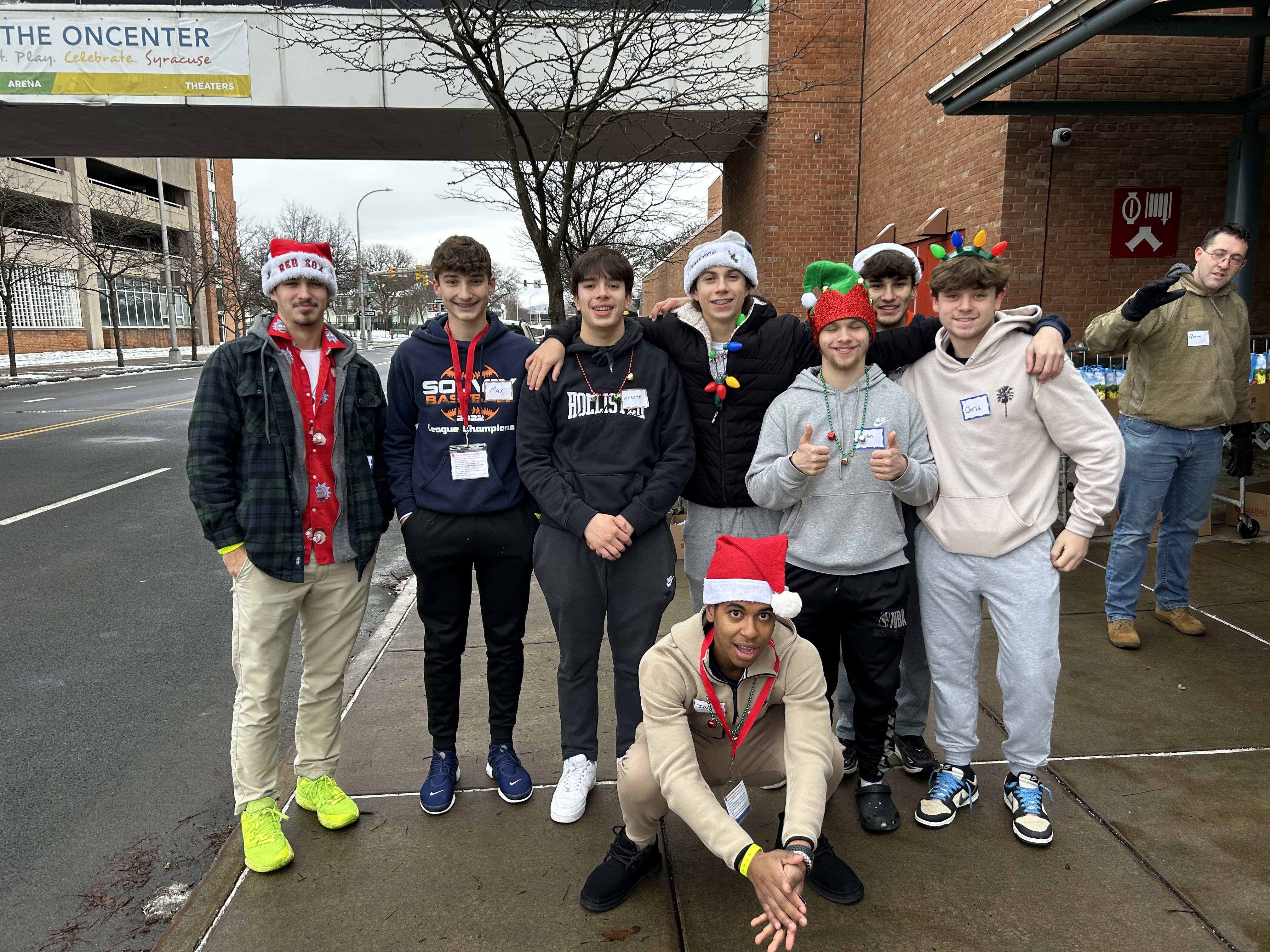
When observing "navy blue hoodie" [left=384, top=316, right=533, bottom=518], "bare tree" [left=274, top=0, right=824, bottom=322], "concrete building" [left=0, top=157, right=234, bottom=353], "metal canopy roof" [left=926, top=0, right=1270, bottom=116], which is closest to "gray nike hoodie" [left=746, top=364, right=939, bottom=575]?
"navy blue hoodie" [left=384, top=316, right=533, bottom=518]

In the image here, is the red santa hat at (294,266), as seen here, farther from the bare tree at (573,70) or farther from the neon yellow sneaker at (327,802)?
the bare tree at (573,70)

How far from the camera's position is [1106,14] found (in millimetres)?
5809

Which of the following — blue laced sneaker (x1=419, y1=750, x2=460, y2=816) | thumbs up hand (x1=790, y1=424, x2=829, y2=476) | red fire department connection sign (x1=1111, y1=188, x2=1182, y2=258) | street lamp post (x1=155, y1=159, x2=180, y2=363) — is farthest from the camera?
street lamp post (x1=155, y1=159, x2=180, y2=363)

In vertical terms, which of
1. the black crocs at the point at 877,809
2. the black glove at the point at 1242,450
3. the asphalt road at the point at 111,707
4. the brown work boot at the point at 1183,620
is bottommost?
the asphalt road at the point at 111,707

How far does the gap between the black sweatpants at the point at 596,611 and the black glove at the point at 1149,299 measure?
7.95 feet

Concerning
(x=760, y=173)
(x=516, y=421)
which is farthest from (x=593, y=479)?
(x=760, y=173)

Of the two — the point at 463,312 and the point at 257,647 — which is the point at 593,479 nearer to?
the point at 463,312

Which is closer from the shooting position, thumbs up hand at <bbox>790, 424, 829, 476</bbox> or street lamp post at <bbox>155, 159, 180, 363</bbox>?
thumbs up hand at <bbox>790, 424, 829, 476</bbox>

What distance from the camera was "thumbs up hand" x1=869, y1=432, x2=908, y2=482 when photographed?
2.79m

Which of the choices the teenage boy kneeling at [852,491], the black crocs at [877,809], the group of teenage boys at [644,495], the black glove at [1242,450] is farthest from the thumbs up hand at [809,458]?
the black glove at [1242,450]

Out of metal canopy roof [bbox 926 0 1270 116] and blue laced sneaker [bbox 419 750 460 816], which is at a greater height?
metal canopy roof [bbox 926 0 1270 116]

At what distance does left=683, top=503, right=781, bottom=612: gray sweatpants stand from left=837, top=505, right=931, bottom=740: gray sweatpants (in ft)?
2.07

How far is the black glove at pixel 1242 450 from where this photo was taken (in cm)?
592

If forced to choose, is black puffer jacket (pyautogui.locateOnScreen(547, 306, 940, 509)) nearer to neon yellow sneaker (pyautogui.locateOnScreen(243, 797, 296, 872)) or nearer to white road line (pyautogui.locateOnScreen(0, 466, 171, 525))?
neon yellow sneaker (pyautogui.locateOnScreen(243, 797, 296, 872))
